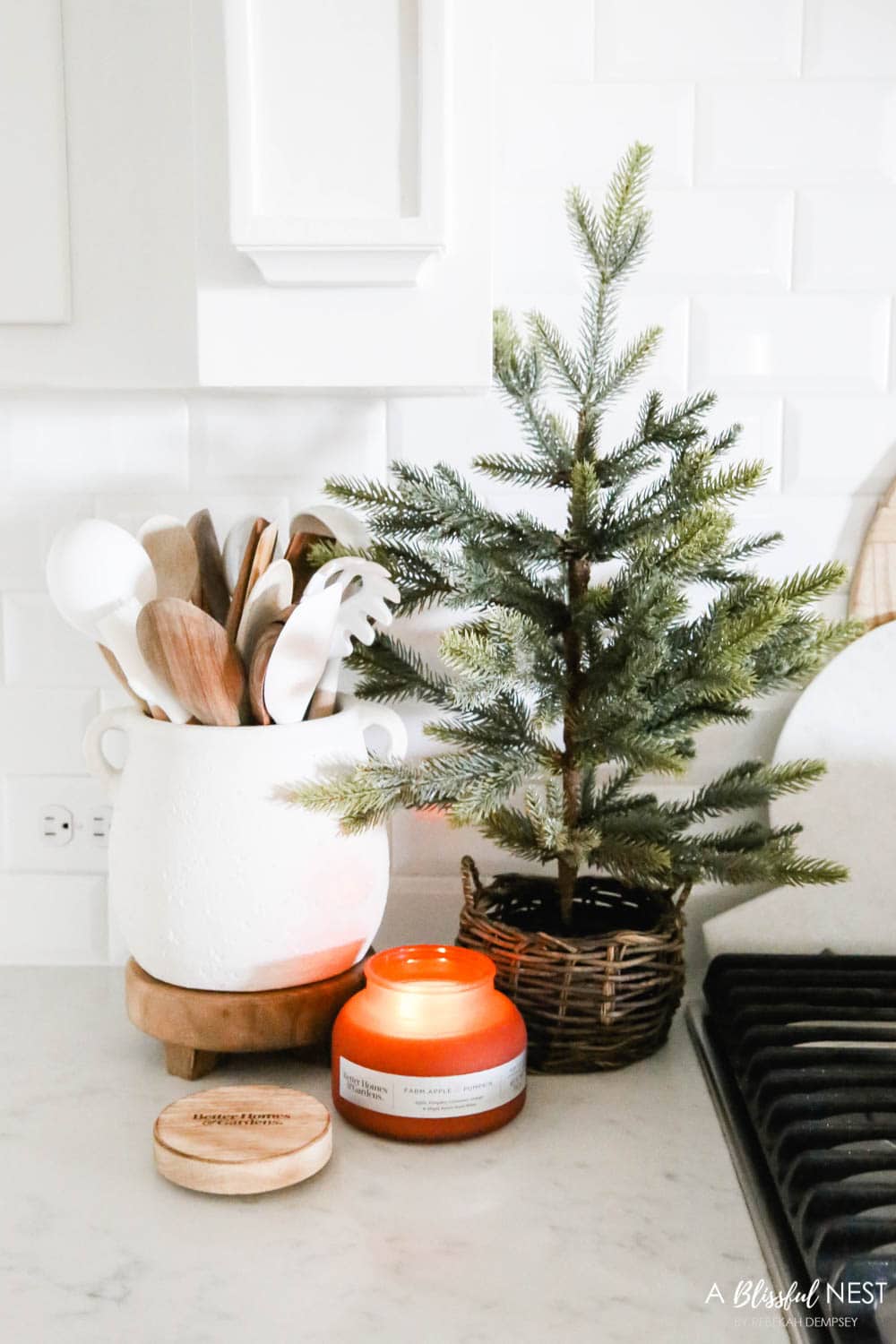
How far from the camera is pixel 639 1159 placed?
33.0 inches

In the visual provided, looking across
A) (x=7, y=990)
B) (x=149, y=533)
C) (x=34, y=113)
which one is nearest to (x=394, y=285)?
(x=149, y=533)

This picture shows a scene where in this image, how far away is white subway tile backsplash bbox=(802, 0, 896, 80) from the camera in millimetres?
1082

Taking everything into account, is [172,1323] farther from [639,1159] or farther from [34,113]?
[34,113]

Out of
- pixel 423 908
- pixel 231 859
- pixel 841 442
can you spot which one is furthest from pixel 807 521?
pixel 231 859

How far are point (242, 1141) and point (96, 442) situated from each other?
0.67m

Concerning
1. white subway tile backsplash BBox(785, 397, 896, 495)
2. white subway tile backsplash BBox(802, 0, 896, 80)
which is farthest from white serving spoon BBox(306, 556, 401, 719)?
white subway tile backsplash BBox(802, 0, 896, 80)

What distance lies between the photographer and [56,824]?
46.9 inches

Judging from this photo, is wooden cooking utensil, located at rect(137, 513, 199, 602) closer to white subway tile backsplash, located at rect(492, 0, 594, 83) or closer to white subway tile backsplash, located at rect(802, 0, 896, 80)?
white subway tile backsplash, located at rect(492, 0, 594, 83)

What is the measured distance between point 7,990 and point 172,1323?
0.55 metres

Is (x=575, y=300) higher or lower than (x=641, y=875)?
higher

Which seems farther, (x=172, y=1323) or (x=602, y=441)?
(x=602, y=441)

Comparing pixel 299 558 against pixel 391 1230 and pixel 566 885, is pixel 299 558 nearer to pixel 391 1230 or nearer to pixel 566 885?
pixel 566 885

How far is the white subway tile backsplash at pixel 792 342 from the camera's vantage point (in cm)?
112

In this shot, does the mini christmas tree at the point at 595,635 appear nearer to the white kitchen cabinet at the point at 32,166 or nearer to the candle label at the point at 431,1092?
the candle label at the point at 431,1092
